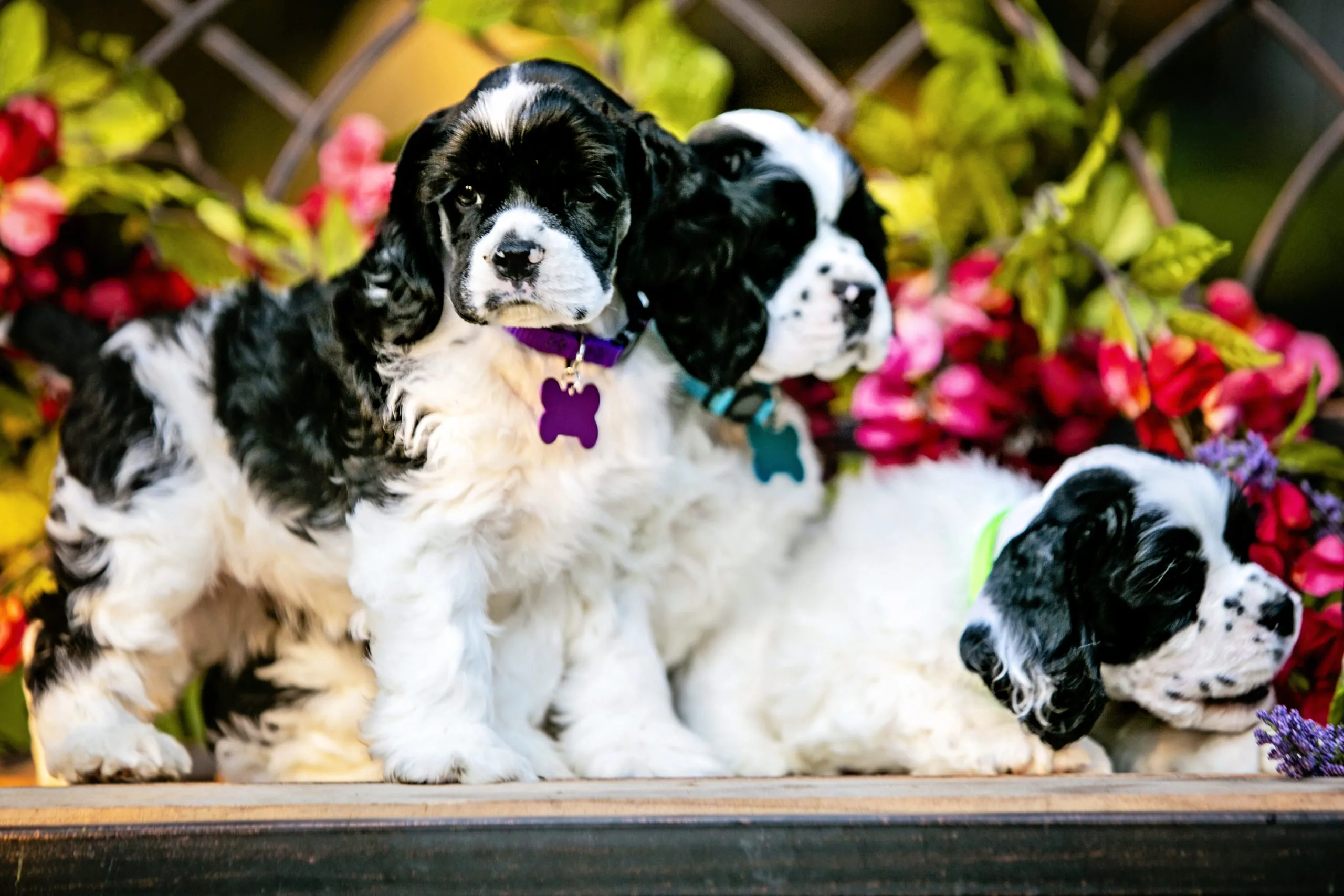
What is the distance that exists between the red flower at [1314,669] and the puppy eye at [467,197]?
1.66 meters

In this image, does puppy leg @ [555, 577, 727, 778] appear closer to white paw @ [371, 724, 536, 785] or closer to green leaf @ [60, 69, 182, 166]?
white paw @ [371, 724, 536, 785]

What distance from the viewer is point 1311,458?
105 inches

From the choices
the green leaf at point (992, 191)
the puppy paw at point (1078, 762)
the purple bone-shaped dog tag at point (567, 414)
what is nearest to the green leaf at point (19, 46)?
the purple bone-shaped dog tag at point (567, 414)

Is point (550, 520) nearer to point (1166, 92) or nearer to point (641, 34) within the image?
point (641, 34)

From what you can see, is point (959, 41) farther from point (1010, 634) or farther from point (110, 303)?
point (110, 303)

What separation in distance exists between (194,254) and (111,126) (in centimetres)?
38

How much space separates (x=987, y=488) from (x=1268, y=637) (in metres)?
0.66

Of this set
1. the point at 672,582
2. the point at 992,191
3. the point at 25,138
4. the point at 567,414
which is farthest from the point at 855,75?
the point at 25,138

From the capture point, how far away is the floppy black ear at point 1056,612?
1.97 metres

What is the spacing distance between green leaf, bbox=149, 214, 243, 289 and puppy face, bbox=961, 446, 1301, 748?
213cm

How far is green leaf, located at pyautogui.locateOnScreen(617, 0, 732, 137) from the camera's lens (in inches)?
119

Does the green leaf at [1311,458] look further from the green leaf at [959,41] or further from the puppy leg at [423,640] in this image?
the puppy leg at [423,640]

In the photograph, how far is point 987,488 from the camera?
2547mm

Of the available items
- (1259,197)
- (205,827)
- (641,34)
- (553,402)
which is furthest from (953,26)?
(205,827)
